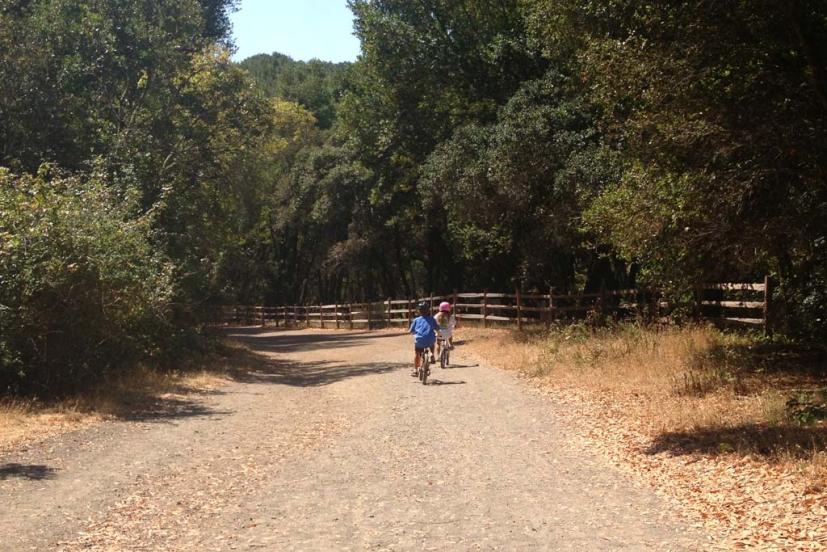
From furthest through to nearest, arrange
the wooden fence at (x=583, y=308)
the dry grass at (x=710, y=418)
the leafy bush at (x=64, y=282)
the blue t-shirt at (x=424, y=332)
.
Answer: the wooden fence at (x=583, y=308)
the blue t-shirt at (x=424, y=332)
the leafy bush at (x=64, y=282)
the dry grass at (x=710, y=418)

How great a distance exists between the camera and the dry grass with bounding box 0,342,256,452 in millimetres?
11125

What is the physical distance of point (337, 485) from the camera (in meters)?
7.97

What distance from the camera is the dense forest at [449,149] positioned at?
10.2m

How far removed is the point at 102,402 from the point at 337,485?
7035 mm

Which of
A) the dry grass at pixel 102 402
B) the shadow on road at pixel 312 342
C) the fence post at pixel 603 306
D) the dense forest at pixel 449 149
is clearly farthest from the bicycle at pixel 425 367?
the shadow on road at pixel 312 342

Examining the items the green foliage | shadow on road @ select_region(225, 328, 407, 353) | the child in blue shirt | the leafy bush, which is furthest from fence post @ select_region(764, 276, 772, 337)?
the green foliage

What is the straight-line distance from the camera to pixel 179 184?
22516 mm

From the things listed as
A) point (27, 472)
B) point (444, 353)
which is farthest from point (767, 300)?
point (27, 472)

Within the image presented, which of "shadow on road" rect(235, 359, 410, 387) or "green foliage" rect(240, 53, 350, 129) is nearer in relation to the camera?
"shadow on road" rect(235, 359, 410, 387)

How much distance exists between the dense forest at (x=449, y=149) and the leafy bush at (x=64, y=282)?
47 mm

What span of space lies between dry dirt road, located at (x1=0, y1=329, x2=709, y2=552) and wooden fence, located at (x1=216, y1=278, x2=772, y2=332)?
6609 mm

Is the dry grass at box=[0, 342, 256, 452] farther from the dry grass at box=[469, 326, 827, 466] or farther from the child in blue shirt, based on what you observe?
the dry grass at box=[469, 326, 827, 466]

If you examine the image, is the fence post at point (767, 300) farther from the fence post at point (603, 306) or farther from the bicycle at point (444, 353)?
the bicycle at point (444, 353)

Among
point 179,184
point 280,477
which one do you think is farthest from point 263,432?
point 179,184
